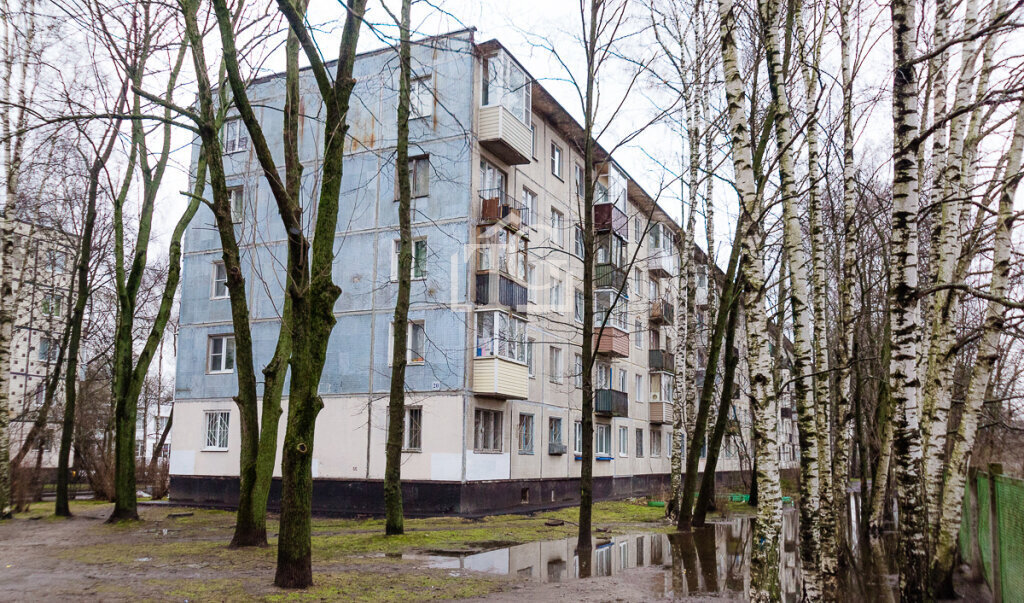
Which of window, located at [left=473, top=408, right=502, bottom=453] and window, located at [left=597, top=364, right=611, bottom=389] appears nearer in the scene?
window, located at [left=473, top=408, right=502, bottom=453]

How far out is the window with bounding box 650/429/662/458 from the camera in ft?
133

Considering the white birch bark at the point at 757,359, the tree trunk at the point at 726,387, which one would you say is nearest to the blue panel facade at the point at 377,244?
the tree trunk at the point at 726,387

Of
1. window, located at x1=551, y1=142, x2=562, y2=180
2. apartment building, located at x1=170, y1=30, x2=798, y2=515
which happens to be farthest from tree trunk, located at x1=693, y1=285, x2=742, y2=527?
window, located at x1=551, y1=142, x2=562, y2=180

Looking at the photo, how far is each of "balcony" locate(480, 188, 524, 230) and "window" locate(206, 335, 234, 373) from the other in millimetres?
10702

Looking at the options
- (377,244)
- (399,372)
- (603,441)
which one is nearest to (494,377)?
(377,244)

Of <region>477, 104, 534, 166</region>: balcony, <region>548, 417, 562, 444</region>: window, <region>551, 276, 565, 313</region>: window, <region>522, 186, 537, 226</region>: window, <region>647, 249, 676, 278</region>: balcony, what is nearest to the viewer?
<region>477, 104, 534, 166</region>: balcony

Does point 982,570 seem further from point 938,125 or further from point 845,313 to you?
point 938,125

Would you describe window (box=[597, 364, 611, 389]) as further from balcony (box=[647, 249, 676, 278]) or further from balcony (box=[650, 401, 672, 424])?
balcony (box=[647, 249, 676, 278])

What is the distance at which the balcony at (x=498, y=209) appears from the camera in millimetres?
25172

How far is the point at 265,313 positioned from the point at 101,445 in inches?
372

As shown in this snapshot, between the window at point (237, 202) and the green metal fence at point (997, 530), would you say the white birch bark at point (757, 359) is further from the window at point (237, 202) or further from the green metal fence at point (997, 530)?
the window at point (237, 202)

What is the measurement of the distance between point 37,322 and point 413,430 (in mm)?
34347

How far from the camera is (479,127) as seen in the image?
2577 centimetres

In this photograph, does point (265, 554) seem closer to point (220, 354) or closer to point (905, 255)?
point (905, 255)
